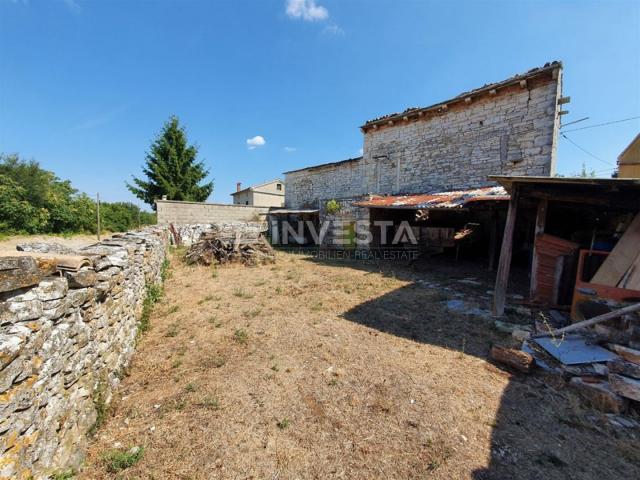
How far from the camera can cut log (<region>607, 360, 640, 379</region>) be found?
283 cm

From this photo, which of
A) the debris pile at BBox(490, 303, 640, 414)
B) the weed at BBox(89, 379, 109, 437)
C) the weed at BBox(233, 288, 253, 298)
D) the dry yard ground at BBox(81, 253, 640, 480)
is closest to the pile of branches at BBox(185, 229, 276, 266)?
the weed at BBox(233, 288, 253, 298)

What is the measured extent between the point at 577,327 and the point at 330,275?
5.87 metres

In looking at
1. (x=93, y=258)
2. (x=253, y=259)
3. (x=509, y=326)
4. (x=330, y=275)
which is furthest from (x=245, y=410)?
(x=253, y=259)

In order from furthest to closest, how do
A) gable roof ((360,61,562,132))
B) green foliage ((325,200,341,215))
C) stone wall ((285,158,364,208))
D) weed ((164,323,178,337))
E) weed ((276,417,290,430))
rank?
stone wall ((285,158,364,208)) → green foliage ((325,200,341,215)) → gable roof ((360,61,562,132)) → weed ((164,323,178,337)) → weed ((276,417,290,430))

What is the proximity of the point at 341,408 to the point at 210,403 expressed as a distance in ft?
4.56

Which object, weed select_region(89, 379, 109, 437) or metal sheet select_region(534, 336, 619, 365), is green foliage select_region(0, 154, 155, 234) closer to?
weed select_region(89, 379, 109, 437)

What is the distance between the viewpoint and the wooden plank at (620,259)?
4117mm

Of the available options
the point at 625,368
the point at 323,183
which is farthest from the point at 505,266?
the point at 323,183

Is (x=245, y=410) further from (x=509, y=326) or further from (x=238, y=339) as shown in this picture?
(x=509, y=326)

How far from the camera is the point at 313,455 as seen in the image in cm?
223

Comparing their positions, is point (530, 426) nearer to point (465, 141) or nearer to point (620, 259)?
point (620, 259)

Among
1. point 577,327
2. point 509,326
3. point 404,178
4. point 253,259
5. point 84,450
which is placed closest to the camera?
point 84,450

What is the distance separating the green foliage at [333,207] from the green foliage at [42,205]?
17.2 meters

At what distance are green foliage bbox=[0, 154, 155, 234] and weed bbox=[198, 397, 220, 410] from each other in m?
19.7
